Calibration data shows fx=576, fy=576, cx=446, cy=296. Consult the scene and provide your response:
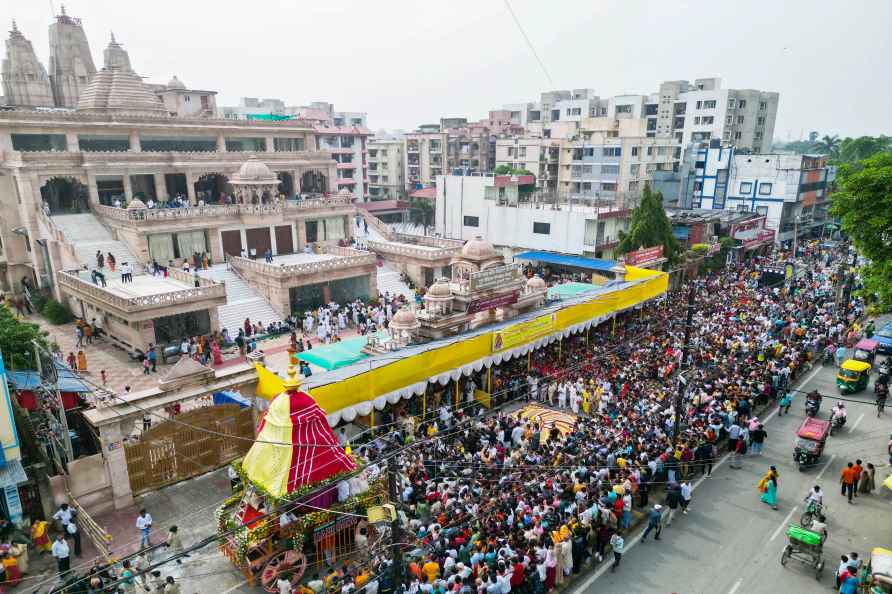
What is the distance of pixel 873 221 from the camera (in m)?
24.7

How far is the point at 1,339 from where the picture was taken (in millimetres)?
21516

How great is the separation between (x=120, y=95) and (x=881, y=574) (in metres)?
52.2

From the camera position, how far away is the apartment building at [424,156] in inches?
3157

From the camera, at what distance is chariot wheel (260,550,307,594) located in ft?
43.4

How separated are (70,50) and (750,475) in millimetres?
63904

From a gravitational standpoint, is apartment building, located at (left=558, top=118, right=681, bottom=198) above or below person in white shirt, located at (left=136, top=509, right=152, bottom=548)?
above

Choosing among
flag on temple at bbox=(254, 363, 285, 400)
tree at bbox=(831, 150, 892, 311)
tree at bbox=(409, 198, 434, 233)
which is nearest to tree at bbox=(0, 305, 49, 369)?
flag on temple at bbox=(254, 363, 285, 400)

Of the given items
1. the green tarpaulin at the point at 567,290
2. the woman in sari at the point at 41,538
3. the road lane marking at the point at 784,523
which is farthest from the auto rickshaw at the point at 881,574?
the woman in sari at the point at 41,538

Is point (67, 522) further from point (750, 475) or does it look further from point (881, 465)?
point (881, 465)

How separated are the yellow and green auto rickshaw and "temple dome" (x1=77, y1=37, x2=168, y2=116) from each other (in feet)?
158

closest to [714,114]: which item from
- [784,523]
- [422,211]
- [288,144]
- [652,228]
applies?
[422,211]

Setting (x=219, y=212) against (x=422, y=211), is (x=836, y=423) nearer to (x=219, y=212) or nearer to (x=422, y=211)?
(x=219, y=212)

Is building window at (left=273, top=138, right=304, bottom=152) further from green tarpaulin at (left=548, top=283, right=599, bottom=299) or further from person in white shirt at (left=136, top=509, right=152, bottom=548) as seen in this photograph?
person in white shirt at (left=136, top=509, right=152, bottom=548)

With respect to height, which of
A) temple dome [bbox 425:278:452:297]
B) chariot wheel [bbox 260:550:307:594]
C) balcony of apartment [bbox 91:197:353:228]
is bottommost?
chariot wheel [bbox 260:550:307:594]
